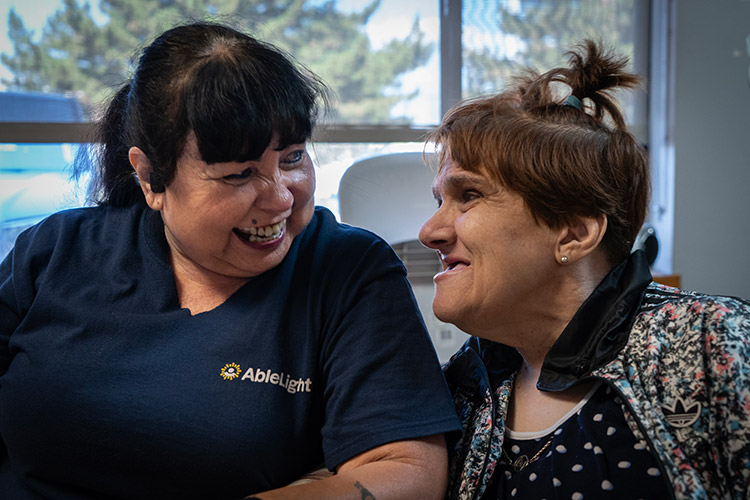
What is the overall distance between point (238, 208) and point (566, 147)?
0.60m

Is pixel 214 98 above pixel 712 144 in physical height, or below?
above

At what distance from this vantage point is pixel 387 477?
1081mm

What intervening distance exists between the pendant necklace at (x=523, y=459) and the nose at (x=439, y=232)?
39 cm

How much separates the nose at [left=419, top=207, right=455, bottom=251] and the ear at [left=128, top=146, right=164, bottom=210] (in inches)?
19.9

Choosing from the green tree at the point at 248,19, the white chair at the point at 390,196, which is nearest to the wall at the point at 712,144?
the green tree at the point at 248,19

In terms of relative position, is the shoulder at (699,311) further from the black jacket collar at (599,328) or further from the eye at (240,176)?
the eye at (240,176)

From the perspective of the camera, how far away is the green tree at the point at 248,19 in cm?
277

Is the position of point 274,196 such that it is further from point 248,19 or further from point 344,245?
point 248,19

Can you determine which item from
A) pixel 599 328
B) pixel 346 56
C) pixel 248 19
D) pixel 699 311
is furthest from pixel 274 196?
pixel 346 56

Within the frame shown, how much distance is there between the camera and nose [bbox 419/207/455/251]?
1.30 m

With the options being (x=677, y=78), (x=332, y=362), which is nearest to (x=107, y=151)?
(x=332, y=362)

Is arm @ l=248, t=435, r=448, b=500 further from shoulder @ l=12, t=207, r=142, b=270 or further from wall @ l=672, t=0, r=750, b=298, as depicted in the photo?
wall @ l=672, t=0, r=750, b=298

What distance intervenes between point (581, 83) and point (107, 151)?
99 cm

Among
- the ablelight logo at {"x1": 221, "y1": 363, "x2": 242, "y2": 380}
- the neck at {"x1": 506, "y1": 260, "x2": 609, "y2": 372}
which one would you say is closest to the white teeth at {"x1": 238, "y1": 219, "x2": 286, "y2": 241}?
the ablelight logo at {"x1": 221, "y1": 363, "x2": 242, "y2": 380}
